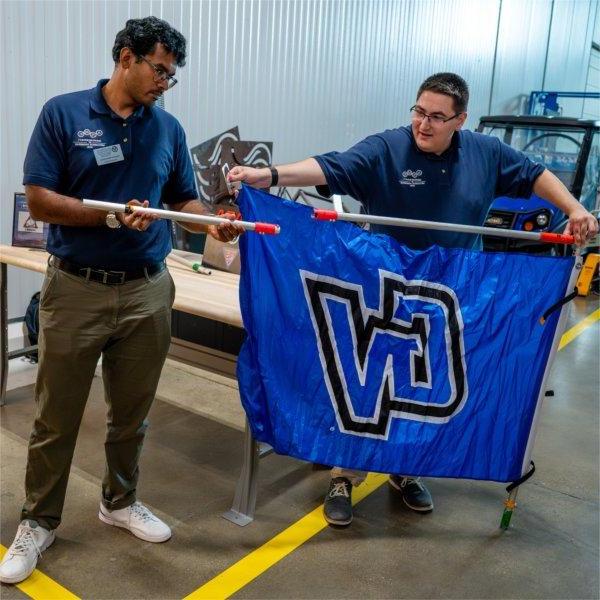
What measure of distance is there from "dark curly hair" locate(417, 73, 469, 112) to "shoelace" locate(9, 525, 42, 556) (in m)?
2.30

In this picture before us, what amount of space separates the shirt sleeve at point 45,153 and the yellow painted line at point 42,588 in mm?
1402

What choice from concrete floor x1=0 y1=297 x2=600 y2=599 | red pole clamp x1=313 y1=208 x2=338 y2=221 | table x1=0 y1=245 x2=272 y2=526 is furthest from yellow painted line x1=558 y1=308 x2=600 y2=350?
red pole clamp x1=313 y1=208 x2=338 y2=221

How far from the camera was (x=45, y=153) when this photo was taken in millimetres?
2061

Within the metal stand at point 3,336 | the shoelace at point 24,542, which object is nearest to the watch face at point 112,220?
the shoelace at point 24,542

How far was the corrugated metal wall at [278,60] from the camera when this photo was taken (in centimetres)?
414

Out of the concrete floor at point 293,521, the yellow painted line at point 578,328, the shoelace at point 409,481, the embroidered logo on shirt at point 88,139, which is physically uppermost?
the embroidered logo on shirt at point 88,139

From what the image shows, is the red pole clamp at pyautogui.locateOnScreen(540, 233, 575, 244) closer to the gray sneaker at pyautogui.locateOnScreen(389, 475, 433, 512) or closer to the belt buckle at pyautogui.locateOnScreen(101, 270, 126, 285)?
the gray sneaker at pyautogui.locateOnScreen(389, 475, 433, 512)

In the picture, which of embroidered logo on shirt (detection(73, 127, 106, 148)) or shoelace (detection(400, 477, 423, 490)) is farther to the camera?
shoelace (detection(400, 477, 423, 490))

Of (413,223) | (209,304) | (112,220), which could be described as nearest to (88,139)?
(112,220)

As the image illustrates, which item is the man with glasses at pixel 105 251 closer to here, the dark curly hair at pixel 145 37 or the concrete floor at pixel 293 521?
the dark curly hair at pixel 145 37

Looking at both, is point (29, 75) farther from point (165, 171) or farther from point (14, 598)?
point (14, 598)

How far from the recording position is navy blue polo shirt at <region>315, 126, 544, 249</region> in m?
2.65

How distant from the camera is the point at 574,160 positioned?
7.62 metres

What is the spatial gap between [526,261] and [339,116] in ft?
16.9
